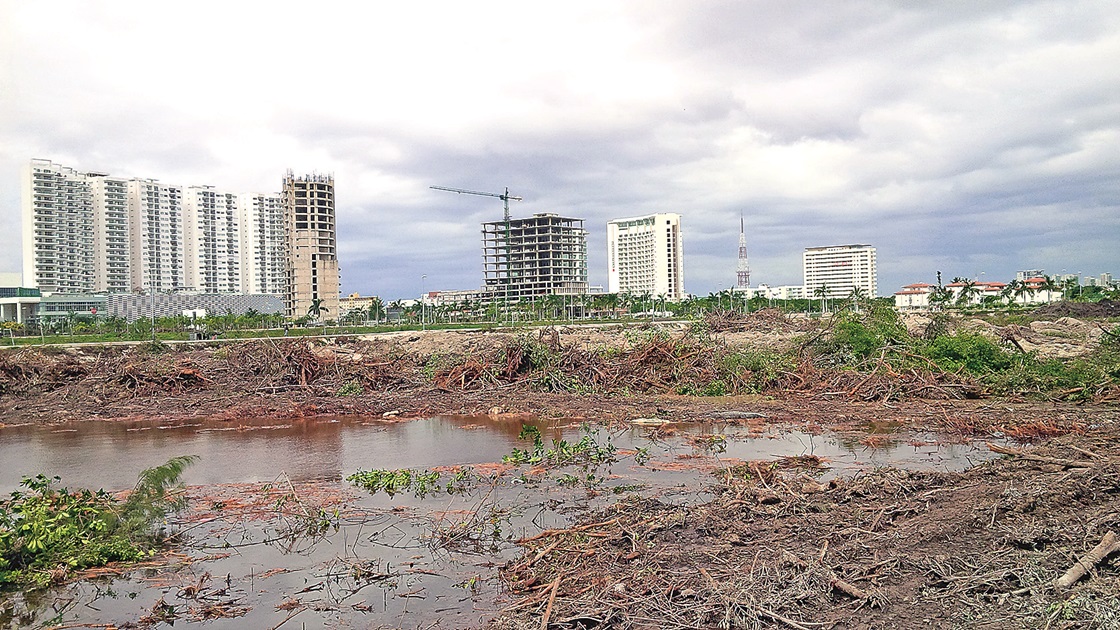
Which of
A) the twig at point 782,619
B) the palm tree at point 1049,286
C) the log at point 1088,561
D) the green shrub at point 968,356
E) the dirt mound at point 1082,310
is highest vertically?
the palm tree at point 1049,286

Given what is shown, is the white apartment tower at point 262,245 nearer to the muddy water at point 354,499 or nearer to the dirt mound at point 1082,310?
the dirt mound at point 1082,310

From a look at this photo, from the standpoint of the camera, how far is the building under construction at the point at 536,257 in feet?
430

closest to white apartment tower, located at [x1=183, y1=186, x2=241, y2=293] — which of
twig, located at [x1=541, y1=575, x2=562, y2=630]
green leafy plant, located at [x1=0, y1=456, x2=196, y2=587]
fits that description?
green leafy plant, located at [x1=0, y1=456, x2=196, y2=587]

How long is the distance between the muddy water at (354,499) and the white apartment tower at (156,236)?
322ft

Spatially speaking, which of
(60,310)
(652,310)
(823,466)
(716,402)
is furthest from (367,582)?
(60,310)

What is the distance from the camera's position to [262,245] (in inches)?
4690

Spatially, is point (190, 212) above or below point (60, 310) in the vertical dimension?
above

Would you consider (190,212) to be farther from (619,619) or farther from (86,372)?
(619,619)

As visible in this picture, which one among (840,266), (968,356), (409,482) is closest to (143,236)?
(968,356)

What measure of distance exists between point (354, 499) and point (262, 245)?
118229 mm

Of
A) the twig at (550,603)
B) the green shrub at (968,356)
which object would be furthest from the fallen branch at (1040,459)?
the green shrub at (968,356)

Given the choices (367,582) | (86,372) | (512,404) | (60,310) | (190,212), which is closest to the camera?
(367,582)

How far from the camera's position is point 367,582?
6.23 metres

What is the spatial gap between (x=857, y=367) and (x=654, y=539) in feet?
44.5
